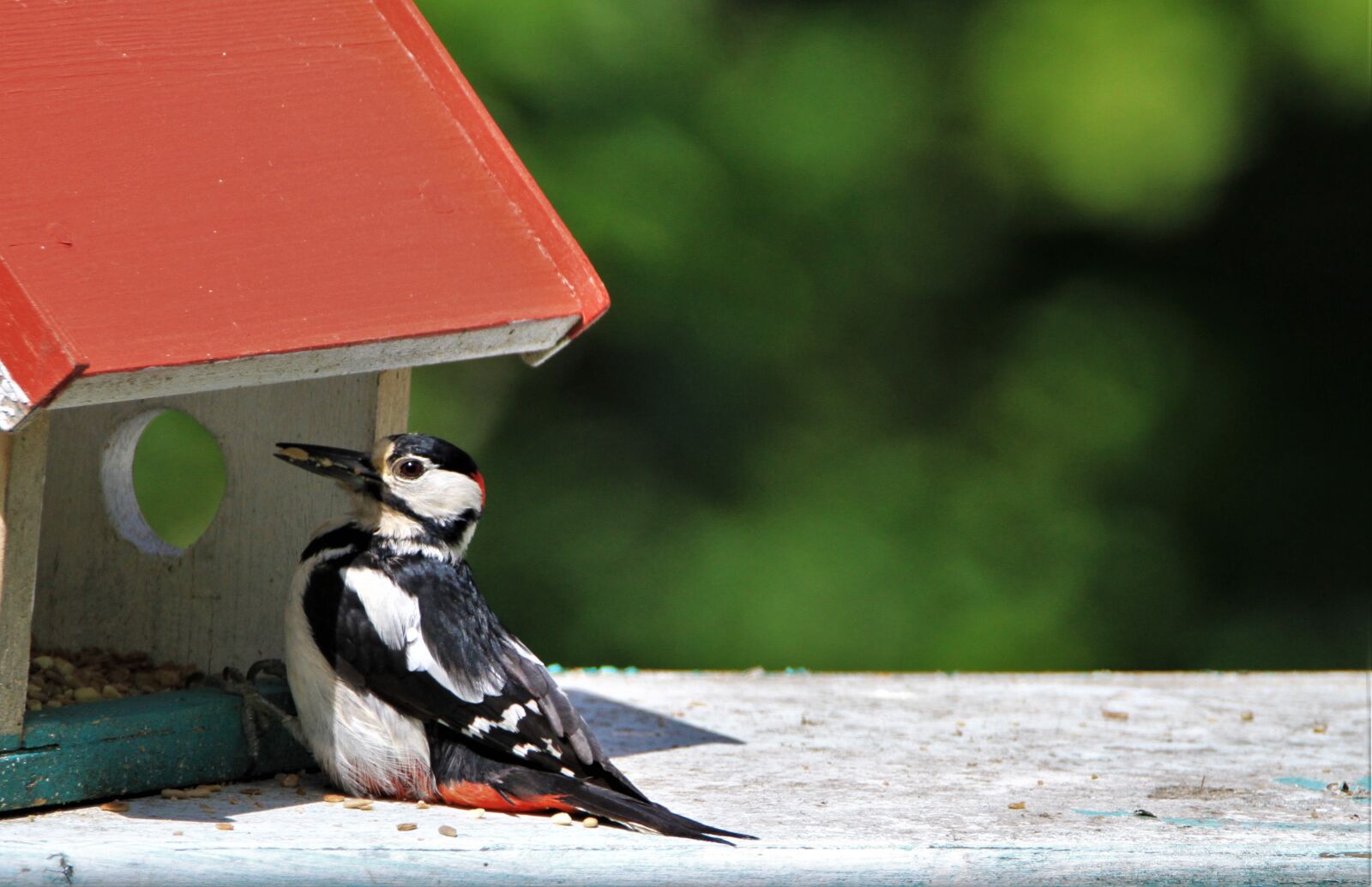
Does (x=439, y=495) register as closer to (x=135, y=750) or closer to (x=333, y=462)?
(x=333, y=462)

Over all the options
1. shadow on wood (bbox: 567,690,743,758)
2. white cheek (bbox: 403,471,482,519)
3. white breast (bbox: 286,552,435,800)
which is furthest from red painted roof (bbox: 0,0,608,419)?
shadow on wood (bbox: 567,690,743,758)

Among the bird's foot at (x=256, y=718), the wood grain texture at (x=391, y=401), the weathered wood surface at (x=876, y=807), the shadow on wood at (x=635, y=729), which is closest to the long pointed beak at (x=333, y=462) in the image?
the wood grain texture at (x=391, y=401)

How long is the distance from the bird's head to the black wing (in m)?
0.10

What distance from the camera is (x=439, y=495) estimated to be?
2.43 meters

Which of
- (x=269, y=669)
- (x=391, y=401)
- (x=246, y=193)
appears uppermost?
(x=246, y=193)

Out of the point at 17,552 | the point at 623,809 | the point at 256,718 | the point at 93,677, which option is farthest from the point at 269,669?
the point at 623,809

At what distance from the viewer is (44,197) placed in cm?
195

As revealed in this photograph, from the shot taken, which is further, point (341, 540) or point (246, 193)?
point (341, 540)

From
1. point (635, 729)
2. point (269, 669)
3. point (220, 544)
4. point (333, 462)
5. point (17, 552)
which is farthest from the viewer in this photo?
point (635, 729)

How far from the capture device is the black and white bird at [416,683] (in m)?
2.23

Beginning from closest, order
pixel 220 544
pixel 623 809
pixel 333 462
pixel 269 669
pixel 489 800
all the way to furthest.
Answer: pixel 623 809 → pixel 489 800 → pixel 333 462 → pixel 269 669 → pixel 220 544

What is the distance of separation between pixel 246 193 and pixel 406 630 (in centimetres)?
61

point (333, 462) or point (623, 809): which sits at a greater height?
point (333, 462)

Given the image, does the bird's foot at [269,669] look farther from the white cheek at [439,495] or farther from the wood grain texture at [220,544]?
the white cheek at [439,495]
